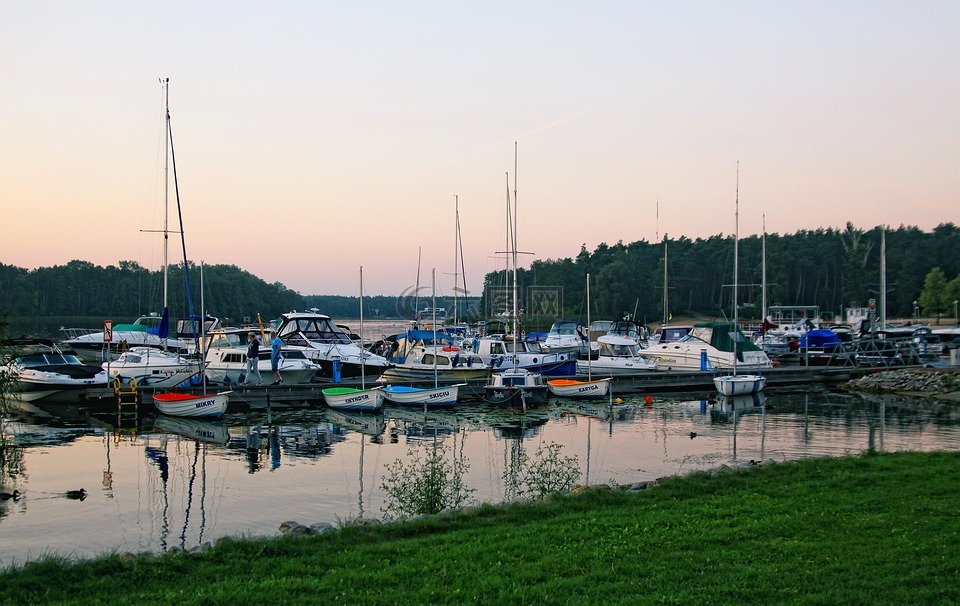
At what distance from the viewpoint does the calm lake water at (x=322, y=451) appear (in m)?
15.8

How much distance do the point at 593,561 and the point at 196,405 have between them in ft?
82.7

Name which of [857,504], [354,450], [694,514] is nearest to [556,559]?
[694,514]

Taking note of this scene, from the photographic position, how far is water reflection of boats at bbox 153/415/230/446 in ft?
89.0

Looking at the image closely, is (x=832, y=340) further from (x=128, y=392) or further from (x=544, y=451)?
(x=128, y=392)

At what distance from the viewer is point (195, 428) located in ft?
95.9

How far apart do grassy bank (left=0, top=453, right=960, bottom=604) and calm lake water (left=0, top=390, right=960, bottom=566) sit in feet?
10.5

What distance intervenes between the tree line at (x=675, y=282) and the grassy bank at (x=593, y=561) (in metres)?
78.5

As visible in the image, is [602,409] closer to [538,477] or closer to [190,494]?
[538,477]

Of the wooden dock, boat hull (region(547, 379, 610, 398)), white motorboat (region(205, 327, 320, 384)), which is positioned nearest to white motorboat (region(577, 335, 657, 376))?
the wooden dock

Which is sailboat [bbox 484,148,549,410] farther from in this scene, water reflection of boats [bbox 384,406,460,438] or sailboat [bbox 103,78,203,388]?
sailboat [bbox 103,78,203,388]

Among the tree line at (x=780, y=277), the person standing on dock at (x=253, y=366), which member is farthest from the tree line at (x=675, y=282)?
the person standing on dock at (x=253, y=366)

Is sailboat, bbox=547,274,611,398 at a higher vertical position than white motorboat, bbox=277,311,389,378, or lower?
lower

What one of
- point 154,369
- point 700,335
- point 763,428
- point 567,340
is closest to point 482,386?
point 763,428

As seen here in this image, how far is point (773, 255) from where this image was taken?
384 ft
